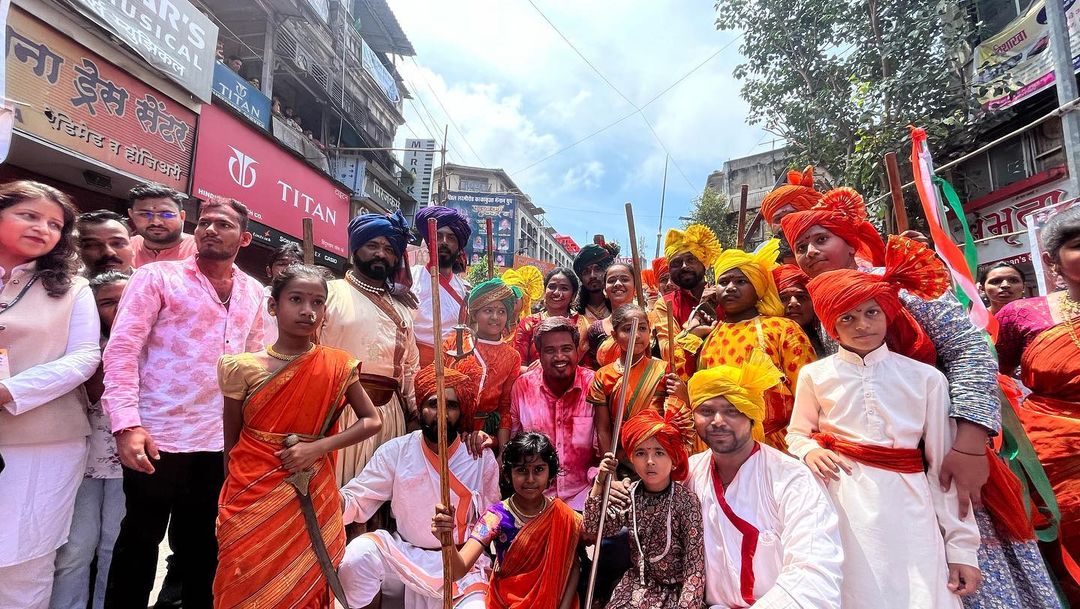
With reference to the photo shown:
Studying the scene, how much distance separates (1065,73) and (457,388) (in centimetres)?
961

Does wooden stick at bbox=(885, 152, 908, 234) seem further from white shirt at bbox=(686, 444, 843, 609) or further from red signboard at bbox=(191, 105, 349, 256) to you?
red signboard at bbox=(191, 105, 349, 256)

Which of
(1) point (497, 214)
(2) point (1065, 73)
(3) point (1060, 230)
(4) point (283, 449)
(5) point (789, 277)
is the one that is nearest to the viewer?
(4) point (283, 449)

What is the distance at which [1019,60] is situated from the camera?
401 inches

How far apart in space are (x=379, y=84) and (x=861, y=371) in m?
24.0

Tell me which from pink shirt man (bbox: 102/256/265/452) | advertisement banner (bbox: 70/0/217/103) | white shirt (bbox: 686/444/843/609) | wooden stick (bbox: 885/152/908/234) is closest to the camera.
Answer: white shirt (bbox: 686/444/843/609)

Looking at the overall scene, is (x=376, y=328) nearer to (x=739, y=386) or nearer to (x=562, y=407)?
(x=562, y=407)

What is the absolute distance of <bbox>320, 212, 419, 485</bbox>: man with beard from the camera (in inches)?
127

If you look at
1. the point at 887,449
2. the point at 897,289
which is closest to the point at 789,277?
the point at 897,289

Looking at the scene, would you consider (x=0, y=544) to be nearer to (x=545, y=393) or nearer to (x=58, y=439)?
(x=58, y=439)

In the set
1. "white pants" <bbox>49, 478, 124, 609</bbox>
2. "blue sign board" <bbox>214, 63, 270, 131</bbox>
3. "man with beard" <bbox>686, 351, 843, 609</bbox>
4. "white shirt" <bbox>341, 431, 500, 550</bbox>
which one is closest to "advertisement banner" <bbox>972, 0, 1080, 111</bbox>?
"man with beard" <bbox>686, 351, 843, 609</bbox>

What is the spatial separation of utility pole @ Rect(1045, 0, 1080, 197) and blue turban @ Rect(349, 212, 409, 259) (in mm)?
9028

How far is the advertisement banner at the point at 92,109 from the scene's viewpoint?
21.2 feet

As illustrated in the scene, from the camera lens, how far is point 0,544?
2.32 metres

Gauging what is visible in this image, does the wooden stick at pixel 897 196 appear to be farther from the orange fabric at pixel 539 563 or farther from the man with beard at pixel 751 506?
the orange fabric at pixel 539 563
